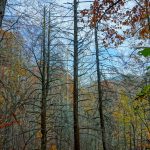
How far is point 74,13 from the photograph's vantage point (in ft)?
43.0

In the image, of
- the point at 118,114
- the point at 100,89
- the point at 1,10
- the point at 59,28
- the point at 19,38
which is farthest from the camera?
the point at 118,114

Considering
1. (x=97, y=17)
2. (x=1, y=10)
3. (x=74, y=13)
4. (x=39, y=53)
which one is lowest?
(x=1, y=10)

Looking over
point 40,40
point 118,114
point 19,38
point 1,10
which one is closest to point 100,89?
point 40,40

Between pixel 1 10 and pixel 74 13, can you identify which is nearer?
pixel 1 10

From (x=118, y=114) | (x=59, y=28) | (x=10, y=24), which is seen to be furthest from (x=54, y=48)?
(x=118, y=114)

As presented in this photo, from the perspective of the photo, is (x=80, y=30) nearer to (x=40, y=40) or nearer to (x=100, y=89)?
(x=40, y=40)

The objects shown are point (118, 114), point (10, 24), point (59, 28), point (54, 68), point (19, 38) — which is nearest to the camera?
point (10, 24)

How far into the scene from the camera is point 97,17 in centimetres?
747

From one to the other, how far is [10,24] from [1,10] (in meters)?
4.33

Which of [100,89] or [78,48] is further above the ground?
[78,48]

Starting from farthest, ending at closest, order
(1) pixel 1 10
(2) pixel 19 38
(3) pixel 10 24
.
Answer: (2) pixel 19 38 → (3) pixel 10 24 → (1) pixel 1 10

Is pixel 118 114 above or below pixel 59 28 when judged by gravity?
below

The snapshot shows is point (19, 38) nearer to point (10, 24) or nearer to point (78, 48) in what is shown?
point (10, 24)

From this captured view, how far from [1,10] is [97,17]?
387 cm
